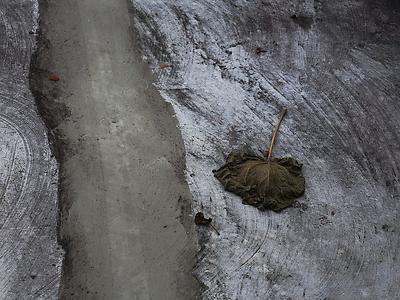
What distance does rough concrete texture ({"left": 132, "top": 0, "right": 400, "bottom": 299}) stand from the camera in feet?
10.7

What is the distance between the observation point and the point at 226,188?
3475mm

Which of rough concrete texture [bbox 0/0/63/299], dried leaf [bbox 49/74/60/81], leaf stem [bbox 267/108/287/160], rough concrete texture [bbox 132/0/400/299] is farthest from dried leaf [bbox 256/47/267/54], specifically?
rough concrete texture [bbox 0/0/63/299]

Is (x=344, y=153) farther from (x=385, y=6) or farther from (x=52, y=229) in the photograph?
(x=52, y=229)

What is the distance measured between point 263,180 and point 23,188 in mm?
1364

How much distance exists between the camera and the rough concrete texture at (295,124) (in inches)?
128

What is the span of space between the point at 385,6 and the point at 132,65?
199cm

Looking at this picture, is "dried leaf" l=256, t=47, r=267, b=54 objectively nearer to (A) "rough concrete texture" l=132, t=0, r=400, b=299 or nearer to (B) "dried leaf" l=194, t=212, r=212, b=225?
(A) "rough concrete texture" l=132, t=0, r=400, b=299

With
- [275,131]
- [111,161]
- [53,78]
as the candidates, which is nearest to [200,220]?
[111,161]

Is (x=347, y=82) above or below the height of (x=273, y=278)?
above

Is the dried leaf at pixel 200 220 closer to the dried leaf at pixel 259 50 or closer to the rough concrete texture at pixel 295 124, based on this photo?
the rough concrete texture at pixel 295 124

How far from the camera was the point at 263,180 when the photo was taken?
11.3ft

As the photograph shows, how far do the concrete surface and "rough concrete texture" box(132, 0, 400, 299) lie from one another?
13cm

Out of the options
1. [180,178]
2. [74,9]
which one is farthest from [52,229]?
[74,9]

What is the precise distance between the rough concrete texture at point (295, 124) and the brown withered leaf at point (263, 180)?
0.18 ft
